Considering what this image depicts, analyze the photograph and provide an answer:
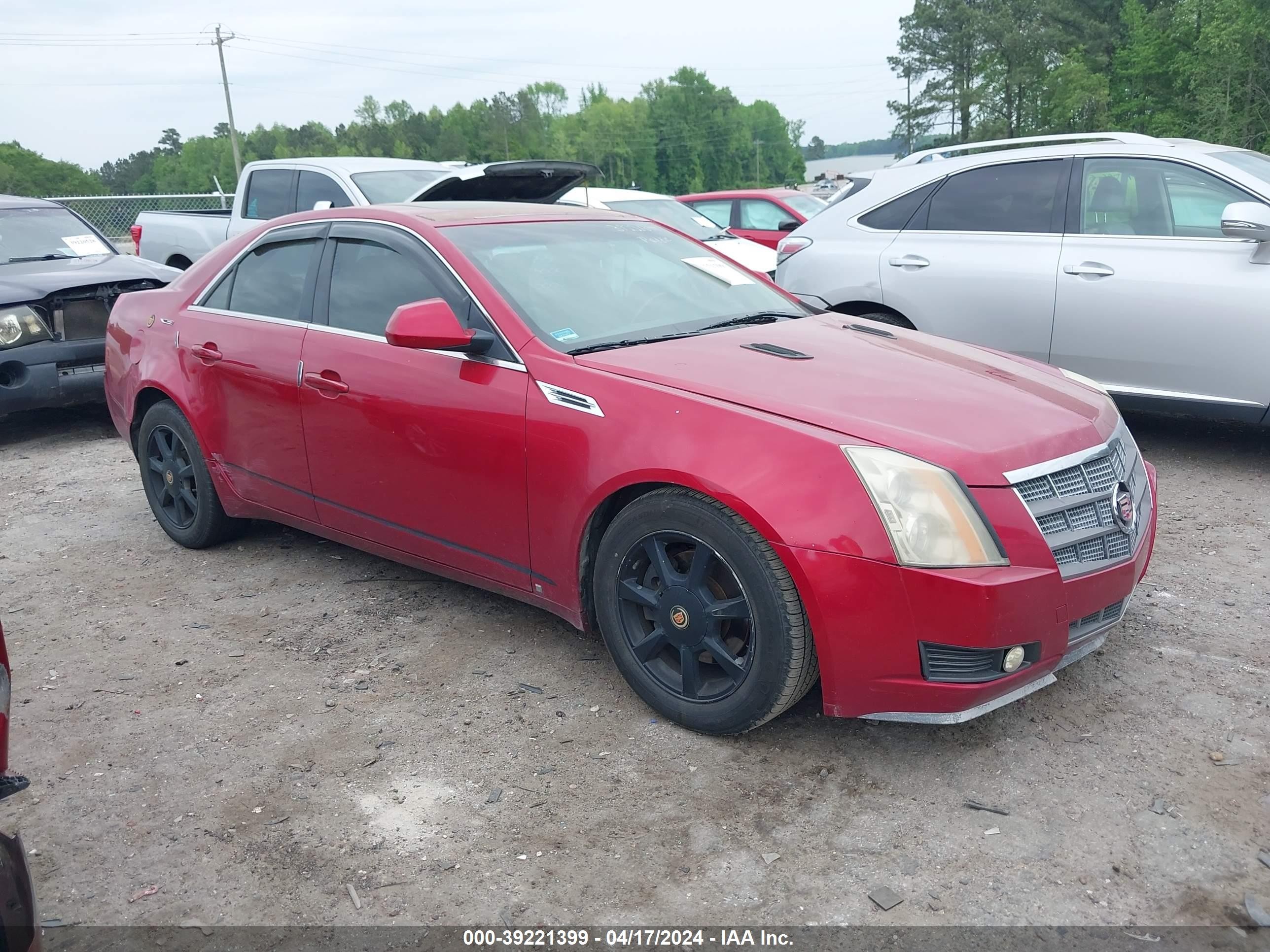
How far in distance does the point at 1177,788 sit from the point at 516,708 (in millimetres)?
1982

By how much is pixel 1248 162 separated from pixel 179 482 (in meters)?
5.84

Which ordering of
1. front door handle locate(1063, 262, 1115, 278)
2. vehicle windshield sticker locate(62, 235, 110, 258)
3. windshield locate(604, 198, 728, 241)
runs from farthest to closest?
windshield locate(604, 198, 728, 241)
vehicle windshield sticker locate(62, 235, 110, 258)
front door handle locate(1063, 262, 1115, 278)

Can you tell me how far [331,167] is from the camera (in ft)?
31.9

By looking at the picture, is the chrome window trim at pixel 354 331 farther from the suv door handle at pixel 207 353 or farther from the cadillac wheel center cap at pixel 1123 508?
the cadillac wheel center cap at pixel 1123 508

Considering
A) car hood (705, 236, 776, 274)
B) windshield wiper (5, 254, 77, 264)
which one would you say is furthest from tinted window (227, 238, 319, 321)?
car hood (705, 236, 776, 274)

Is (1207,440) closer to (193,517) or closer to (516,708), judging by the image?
(516,708)

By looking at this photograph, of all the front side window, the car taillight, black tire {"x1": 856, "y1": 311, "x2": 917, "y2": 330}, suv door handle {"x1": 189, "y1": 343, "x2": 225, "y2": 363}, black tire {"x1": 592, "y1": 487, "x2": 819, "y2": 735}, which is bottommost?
black tire {"x1": 592, "y1": 487, "x2": 819, "y2": 735}

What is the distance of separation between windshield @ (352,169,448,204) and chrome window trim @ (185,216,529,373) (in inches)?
180

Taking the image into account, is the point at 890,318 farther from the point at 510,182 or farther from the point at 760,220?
the point at 760,220

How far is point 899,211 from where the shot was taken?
6.62 m

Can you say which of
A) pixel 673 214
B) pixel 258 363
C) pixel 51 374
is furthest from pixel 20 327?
pixel 673 214

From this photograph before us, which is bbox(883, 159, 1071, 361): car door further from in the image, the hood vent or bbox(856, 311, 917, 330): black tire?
the hood vent

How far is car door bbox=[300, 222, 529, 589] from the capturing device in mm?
3600

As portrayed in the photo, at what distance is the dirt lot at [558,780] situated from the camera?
2.58 m
